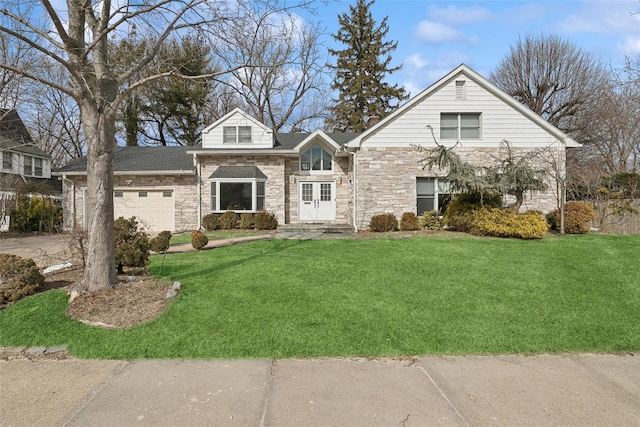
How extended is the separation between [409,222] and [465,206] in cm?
220

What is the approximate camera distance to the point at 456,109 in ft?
48.4

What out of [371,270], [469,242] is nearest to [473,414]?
[371,270]

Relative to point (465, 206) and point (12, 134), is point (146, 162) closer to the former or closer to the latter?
point (12, 134)

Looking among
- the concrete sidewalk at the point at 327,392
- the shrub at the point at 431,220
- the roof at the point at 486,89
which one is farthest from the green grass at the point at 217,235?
the concrete sidewalk at the point at 327,392

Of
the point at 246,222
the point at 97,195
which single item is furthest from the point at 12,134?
the point at 97,195

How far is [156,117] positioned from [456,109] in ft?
78.3

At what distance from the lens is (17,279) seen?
589 cm

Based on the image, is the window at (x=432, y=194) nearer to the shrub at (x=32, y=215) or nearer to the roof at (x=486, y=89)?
the roof at (x=486, y=89)

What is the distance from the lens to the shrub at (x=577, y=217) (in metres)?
12.8

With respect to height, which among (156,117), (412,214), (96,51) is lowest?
(412,214)

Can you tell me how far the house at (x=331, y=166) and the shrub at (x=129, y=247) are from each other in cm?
876

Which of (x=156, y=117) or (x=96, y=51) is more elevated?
(x=156, y=117)

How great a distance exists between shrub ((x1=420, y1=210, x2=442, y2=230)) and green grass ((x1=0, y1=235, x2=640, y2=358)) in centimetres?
523

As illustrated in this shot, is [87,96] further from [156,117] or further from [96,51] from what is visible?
[156,117]
